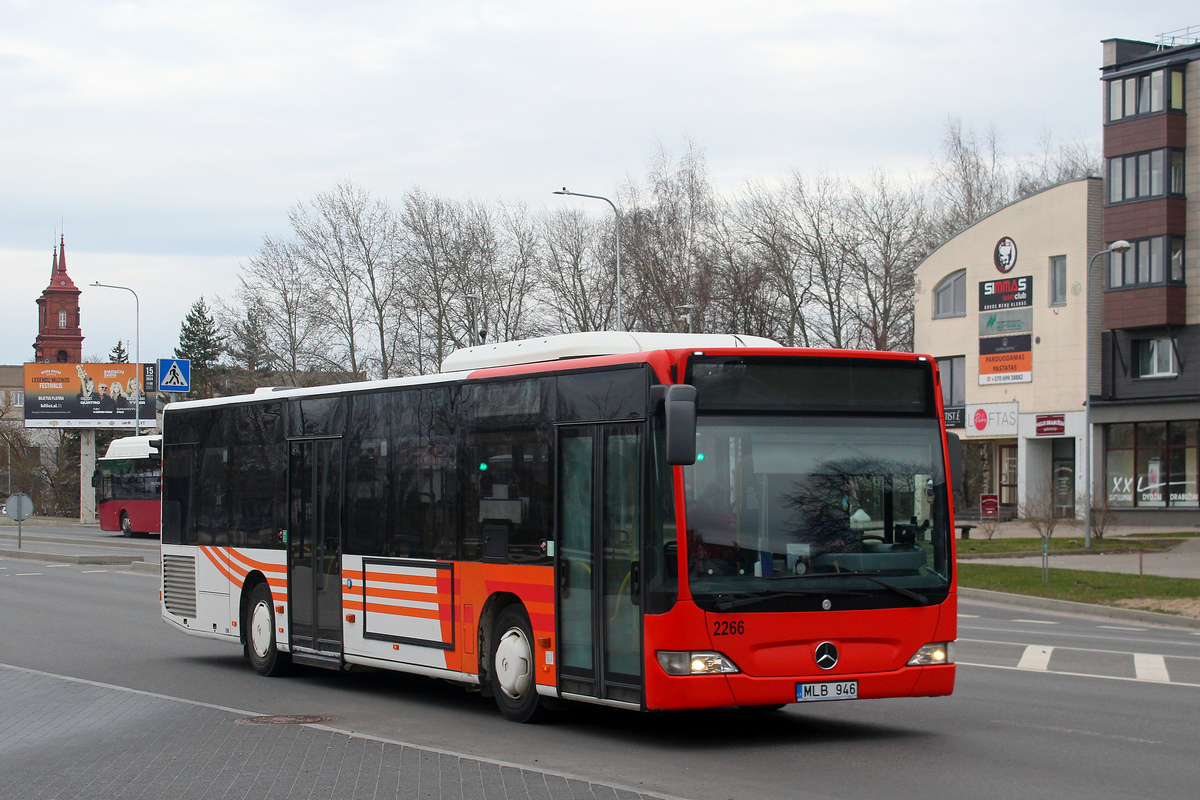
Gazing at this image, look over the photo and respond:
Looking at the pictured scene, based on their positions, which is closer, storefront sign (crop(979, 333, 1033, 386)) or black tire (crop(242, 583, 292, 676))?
black tire (crop(242, 583, 292, 676))

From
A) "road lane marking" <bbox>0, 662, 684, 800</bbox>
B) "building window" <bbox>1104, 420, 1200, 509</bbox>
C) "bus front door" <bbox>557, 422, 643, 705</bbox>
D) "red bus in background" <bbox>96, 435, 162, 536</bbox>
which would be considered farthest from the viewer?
"red bus in background" <bbox>96, 435, 162, 536</bbox>

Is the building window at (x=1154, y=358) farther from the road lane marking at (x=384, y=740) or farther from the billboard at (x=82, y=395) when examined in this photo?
the billboard at (x=82, y=395)

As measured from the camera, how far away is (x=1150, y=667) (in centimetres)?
1435

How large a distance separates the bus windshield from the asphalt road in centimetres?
110

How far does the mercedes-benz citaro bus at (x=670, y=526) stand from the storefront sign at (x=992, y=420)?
4662 centimetres

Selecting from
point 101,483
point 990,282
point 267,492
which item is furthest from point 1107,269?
point 267,492

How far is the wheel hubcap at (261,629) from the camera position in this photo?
559 inches

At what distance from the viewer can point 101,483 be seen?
175 feet

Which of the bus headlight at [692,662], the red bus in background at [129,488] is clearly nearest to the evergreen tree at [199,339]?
the red bus in background at [129,488]

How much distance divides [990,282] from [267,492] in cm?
4676

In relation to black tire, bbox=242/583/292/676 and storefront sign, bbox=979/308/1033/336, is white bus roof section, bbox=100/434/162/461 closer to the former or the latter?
storefront sign, bbox=979/308/1033/336

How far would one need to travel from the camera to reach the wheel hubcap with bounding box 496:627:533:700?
34.3ft

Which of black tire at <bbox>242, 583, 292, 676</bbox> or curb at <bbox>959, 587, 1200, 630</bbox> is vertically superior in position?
black tire at <bbox>242, 583, 292, 676</bbox>

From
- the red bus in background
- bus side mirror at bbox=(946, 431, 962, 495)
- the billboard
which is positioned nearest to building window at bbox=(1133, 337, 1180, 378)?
the red bus in background
